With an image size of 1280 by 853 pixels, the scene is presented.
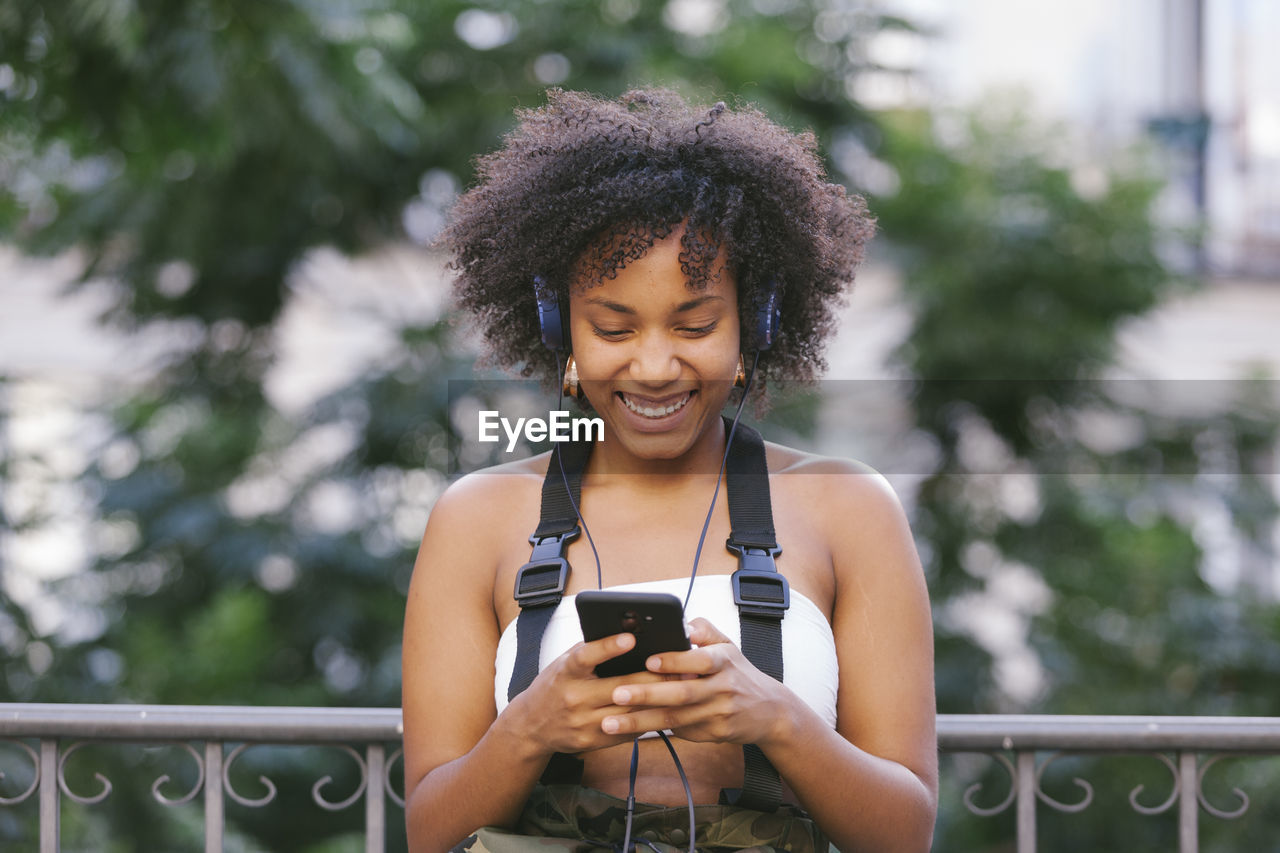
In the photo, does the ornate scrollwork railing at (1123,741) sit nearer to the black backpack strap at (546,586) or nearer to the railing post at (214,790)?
the black backpack strap at (546,586)

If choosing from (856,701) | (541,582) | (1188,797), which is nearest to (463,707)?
(541,582)

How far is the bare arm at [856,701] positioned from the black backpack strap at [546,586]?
0.81ft

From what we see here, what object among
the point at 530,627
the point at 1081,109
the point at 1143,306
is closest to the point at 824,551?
the point at 530,627

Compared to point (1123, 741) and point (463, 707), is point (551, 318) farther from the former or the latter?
point (1123, 741)

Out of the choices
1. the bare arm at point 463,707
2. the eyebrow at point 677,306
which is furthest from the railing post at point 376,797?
the eyebrow at point 677,306

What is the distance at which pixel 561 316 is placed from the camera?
5.52 feet

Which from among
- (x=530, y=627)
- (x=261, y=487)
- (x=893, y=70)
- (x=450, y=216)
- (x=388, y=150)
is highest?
(x=893, y=70)

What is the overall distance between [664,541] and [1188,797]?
1164 mm

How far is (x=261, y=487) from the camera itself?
16.3 feet

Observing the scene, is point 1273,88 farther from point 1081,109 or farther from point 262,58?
point 262,58

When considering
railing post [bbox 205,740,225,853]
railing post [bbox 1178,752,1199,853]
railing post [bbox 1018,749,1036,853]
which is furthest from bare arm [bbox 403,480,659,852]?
railing post [bbox 1178,752,1199,853]

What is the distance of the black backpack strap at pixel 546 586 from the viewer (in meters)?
1.55

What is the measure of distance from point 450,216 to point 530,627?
2.42ft

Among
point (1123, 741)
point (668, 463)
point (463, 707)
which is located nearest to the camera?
point (463, 707)
